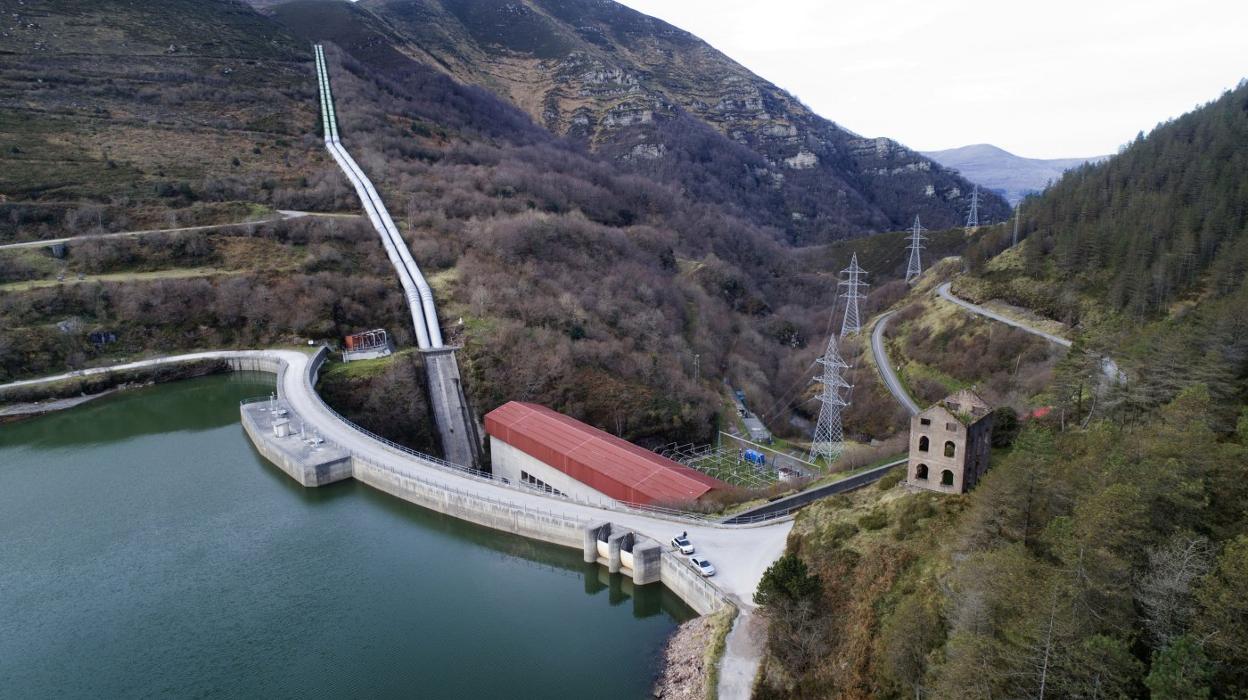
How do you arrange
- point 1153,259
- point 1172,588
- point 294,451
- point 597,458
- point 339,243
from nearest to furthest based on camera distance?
point 1172,588, point 597,458, point 294,451, point 1153,259, point 339,243

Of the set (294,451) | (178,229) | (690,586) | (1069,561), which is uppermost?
(178,229)

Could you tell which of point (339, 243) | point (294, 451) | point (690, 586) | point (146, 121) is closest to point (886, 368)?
point (690, 586)

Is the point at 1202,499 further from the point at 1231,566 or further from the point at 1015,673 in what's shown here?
the point at 1015,673

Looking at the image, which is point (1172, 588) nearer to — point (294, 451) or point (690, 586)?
point (690, 586)

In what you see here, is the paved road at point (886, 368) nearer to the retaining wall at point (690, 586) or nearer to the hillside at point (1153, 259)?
the hillside at point (1153, 259)


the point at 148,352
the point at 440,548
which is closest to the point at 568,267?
the point at 148,352

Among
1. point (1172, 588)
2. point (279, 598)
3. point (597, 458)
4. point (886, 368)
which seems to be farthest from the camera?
point (886, 368)

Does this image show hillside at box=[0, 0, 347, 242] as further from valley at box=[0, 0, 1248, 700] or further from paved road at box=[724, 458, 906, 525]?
paved road at box=[724, 458, 906, 525]

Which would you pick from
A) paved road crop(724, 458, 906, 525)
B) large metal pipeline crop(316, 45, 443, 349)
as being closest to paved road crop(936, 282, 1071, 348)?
paved road crop(724, 458, 906, 525)
